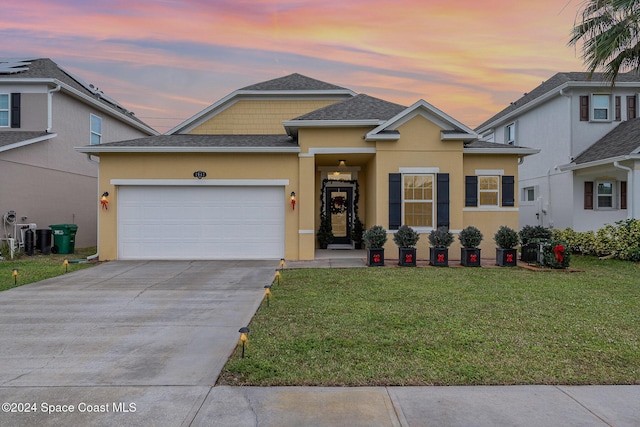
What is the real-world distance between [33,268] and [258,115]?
909cm

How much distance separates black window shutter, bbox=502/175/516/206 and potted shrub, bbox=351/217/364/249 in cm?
486

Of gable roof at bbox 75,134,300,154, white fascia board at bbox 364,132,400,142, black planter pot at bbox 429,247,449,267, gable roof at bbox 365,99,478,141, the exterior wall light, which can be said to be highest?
gable roof at bbox 365,99,478,141

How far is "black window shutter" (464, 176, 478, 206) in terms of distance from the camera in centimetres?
1209

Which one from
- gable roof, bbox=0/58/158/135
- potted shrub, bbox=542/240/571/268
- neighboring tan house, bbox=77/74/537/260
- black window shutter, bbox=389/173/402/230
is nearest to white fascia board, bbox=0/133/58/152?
gable roof, bbox=0/58/158/135

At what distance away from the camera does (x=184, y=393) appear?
133 inches

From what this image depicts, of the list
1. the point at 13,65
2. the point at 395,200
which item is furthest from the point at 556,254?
the point at 13,65

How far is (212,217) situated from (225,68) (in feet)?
32.2

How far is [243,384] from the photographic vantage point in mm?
3545

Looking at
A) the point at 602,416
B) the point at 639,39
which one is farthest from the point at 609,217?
the point at 602,416

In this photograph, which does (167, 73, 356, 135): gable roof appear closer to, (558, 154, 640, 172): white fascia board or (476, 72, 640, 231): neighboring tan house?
(476, 72, 640, 231): neighboring tan house

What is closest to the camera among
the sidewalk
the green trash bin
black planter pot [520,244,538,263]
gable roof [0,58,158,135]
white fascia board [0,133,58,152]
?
the sidewalk

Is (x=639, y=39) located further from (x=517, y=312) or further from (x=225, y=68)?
(x=225, y=68)

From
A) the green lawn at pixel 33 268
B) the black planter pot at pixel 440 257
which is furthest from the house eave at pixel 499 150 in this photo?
the green lawn at pixel 33 268

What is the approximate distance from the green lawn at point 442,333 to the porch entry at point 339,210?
618 centimetres
